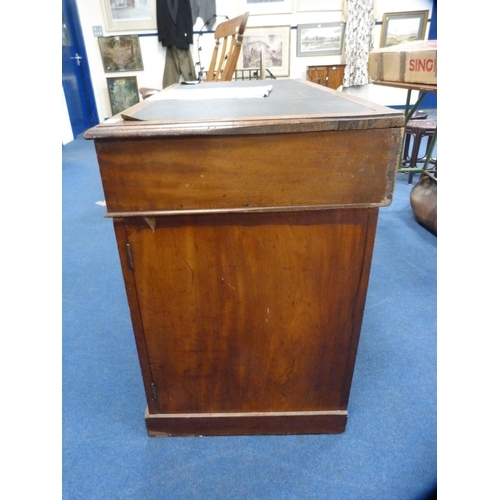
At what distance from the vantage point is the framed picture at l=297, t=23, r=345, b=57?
4.66m

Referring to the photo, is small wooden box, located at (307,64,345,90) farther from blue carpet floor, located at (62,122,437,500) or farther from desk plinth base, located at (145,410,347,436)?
desk plinth base, located at (145,410,347,436)

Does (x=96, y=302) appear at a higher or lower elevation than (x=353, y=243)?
lower

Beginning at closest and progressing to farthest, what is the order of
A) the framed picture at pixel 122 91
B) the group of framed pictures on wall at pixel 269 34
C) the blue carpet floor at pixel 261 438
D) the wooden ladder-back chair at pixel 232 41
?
the blue carpet floor at pixel 261 438 → the wooden ladder-back chair at pixel 232 41 → the group of framed pictures on wall at pixel 269 34 → the framed picture at pixel 122 91

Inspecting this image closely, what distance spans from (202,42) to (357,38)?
1957mm

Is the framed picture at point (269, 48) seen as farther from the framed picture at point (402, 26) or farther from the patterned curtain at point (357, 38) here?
the framed picture at point (402, 26)

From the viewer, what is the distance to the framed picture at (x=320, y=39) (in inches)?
184

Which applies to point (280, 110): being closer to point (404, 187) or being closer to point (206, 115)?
point (206, 115)

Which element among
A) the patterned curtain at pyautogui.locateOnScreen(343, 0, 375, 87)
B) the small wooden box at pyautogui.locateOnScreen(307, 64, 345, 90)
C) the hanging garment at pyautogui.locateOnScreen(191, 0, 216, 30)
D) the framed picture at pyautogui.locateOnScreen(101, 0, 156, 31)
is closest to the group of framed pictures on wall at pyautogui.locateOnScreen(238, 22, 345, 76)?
the patterned curtain at pyautogui.locateOnScreen(343, 0, 375, 87)

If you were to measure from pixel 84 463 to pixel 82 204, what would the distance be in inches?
81.5

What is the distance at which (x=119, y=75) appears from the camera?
4980 mm

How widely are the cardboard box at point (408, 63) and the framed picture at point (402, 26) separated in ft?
11.0

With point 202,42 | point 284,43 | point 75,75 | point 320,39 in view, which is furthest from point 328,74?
point 75,75

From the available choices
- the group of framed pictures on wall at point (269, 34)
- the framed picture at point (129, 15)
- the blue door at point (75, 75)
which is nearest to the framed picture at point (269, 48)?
the group of framed pictures on wall at point (269, 34)

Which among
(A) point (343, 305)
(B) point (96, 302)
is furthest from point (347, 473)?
(B) point (96, 302)
